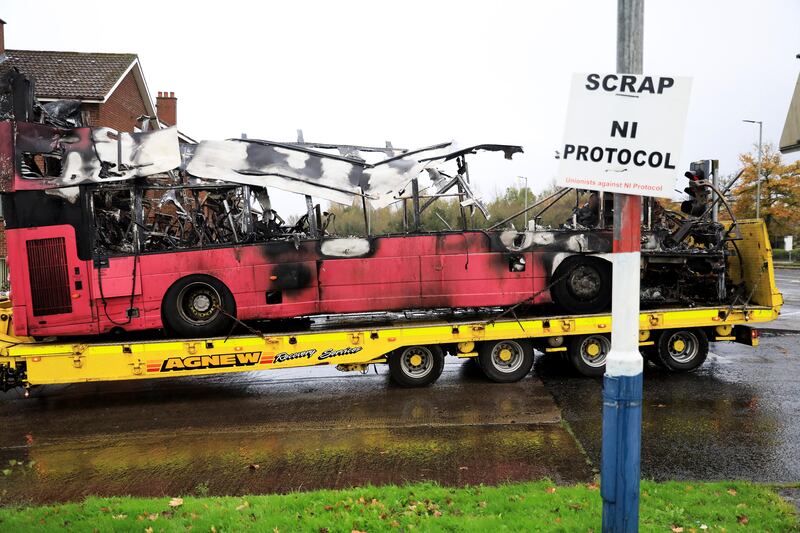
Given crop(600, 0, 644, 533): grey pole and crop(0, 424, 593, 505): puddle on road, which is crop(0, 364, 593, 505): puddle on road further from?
crop(600, 0, 644, 533): grey pole

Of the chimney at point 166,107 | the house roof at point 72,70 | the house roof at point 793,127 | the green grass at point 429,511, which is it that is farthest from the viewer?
the chimney at point 166,107

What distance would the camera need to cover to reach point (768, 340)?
11898 millimetres

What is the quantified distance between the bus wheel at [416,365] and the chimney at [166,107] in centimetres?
1851

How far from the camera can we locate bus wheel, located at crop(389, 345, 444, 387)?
864 centimetres

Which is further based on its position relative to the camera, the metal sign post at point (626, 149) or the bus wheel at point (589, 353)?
the bus wheel at point (589, 353)

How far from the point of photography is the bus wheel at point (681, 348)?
920 cm

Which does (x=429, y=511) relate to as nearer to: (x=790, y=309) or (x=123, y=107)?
(x=790, y=309)

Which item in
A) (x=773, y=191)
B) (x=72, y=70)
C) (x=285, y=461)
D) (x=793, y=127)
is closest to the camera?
(x=793, y=127)

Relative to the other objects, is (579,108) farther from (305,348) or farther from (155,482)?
(305,348)

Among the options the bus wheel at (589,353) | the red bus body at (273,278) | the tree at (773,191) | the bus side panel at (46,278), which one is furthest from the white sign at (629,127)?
the tree at (773,191)

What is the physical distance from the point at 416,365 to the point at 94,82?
1785 cm

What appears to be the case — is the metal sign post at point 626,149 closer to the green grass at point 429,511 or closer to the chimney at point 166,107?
the green grass at point 429,511

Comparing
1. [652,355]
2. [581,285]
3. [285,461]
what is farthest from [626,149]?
[652,355]

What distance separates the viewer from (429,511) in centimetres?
452
